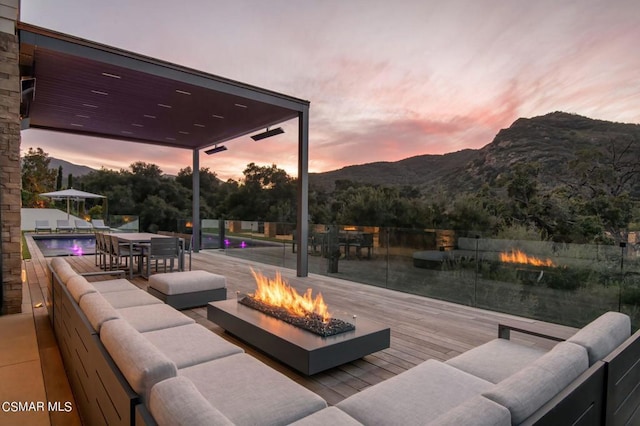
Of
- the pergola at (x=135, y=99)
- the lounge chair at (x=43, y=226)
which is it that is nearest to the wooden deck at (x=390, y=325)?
the pergola at (x=135, y=99)

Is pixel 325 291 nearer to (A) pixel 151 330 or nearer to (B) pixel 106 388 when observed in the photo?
(A) pixel 151 330

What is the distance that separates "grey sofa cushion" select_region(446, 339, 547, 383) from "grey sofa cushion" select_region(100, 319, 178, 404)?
1643 millimetres

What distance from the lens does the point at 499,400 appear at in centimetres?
115

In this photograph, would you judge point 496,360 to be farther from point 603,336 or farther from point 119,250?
point 119,250

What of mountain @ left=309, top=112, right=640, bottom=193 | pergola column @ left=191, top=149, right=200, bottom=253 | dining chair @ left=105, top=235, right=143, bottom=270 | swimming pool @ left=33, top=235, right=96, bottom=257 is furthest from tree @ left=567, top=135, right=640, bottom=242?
swimming pool @ left=33, top=235, right=96, bottom=257

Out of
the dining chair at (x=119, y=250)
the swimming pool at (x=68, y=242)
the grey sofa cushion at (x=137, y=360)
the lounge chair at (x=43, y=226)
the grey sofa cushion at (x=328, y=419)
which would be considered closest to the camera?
the grey sofa cushion at (x=137, y=360)

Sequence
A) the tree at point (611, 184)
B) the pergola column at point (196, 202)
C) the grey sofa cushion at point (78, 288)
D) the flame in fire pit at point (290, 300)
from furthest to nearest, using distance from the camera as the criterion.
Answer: the tree at point (611, 184) < the pergola column at point (196, 202) < the flame in fire pit at point (290, 300) < the grey sofa cushion at point (78, 288)

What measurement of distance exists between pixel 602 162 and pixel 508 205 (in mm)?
3882

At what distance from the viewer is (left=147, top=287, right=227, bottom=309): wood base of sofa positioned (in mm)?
4379

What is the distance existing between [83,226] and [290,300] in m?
14.2

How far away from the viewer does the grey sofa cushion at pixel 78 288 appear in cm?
249

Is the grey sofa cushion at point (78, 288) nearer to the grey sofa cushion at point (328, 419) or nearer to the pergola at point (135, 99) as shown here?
the grey sofa cushion at point (328, 419)

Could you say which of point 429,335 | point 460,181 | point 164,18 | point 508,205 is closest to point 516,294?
point 429,335

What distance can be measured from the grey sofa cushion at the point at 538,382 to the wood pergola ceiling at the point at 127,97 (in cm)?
574
